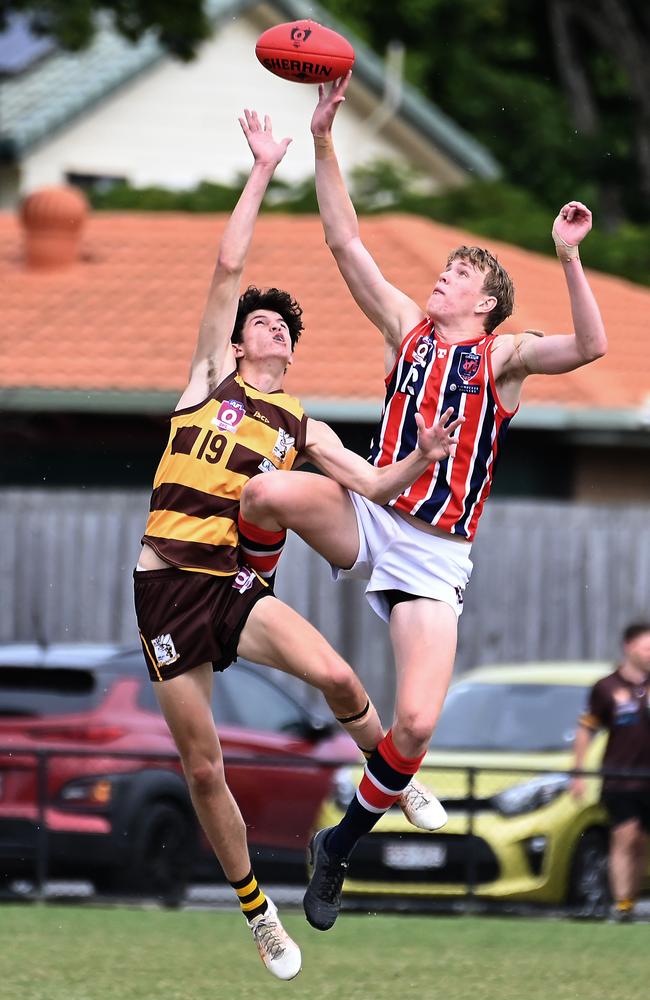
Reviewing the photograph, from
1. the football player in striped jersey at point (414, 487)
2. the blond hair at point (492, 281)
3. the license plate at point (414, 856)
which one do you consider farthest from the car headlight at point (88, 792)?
the blond hair at point (492, 281)

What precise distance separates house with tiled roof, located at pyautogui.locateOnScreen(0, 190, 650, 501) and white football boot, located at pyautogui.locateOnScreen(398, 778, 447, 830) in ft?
35.0

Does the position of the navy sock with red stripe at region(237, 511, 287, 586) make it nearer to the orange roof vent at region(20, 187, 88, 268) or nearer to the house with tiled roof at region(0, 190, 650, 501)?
the house with tiled roof at region(0, 190, 650, 501)

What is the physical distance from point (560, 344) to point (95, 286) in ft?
49.8

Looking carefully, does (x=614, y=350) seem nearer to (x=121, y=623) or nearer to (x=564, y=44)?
(x=121, y=623)

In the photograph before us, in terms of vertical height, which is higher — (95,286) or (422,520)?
(422,520)

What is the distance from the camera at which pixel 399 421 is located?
759 cm

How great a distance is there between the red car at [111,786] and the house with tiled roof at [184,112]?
20196 mm

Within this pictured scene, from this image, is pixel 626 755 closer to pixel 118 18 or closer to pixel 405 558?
pixel 405 558

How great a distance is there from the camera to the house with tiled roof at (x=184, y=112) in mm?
32438

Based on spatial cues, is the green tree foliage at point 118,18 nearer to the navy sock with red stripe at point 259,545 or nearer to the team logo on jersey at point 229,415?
the team logo on jersey at point 229,415

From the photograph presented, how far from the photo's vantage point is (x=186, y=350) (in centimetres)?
2022

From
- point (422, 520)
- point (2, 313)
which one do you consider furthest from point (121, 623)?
point (422, 520)

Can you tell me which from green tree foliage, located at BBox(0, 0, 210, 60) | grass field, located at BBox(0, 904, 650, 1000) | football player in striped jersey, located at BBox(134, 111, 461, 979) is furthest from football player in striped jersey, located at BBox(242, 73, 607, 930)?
green tree foliage, located at BBox(0, 0, 210, 60)

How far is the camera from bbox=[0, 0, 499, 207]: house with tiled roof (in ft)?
106
